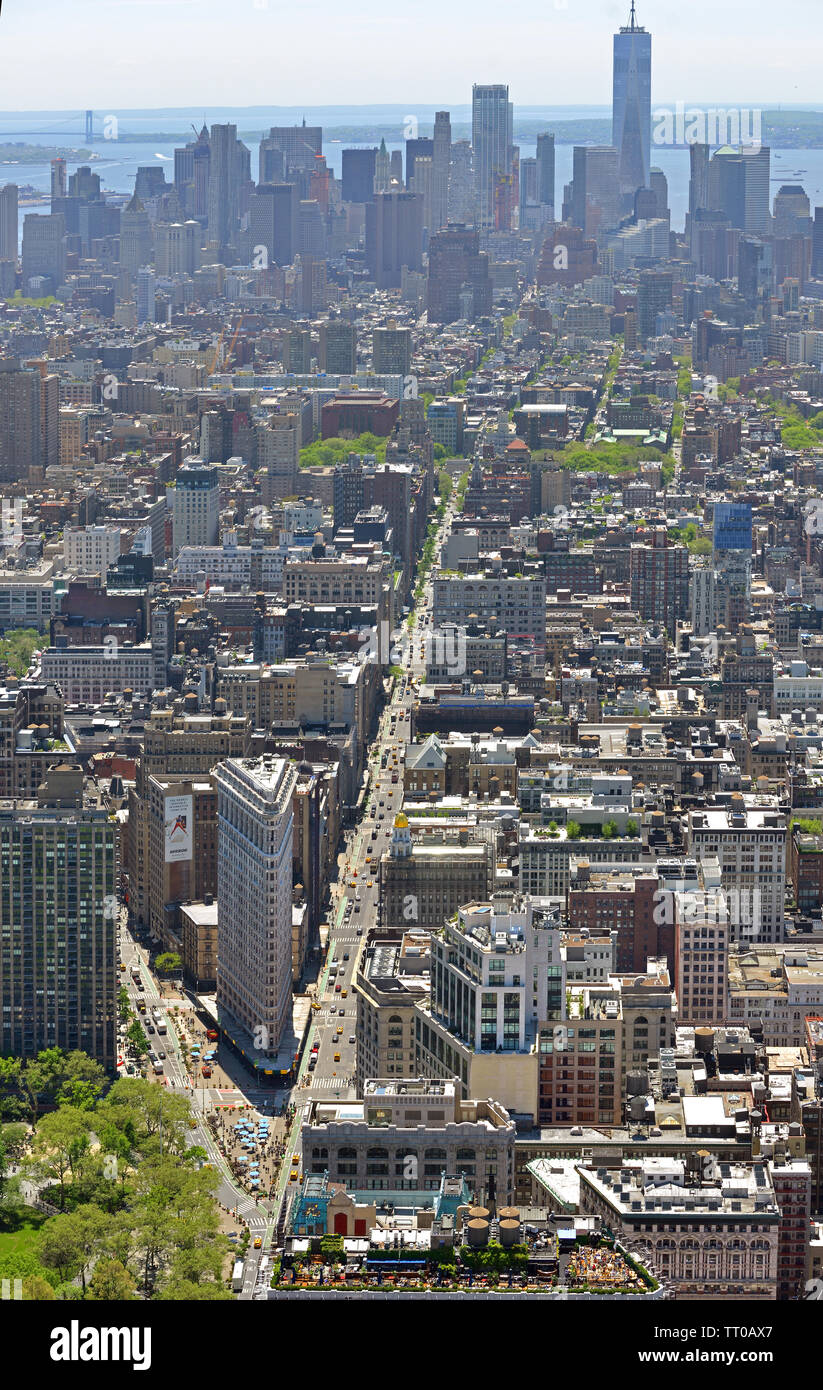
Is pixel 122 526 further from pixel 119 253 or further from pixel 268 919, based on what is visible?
pixel 119 253

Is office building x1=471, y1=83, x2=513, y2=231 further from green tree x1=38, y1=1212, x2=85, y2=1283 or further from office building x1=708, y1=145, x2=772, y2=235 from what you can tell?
green tree x1=38, y1=1212, x2=85, y2=1283

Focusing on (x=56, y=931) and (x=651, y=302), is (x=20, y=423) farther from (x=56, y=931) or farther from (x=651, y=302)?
(x=56, y=931)

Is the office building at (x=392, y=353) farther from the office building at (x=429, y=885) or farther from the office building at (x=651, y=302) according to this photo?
the office building at (x=429, y=885)

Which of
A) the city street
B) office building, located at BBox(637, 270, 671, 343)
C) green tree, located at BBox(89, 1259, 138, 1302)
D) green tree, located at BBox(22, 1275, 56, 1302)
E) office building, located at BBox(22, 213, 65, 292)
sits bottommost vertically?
the city street

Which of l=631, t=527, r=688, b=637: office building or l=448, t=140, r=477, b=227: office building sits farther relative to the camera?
l=448, t=140, r=477, b=227: office building

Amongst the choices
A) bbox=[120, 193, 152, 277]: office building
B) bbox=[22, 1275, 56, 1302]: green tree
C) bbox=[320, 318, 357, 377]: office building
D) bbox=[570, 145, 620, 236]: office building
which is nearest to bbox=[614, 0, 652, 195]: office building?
bbox=[570, 145, 620, 236]: office building

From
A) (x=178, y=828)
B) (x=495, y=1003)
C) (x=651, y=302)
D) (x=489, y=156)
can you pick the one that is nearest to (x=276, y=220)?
(x=489, y=156)

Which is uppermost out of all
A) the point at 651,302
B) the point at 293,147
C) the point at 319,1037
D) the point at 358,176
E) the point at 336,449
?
the point at 293,147

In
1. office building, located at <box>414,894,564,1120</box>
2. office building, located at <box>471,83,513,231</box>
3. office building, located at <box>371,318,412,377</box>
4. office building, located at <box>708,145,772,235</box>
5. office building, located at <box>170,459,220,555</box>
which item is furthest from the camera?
office building, located at <box>708,145,772,235</box>

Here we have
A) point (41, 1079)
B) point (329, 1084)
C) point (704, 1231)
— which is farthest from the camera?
point (41, 1079)
